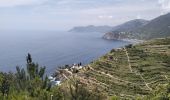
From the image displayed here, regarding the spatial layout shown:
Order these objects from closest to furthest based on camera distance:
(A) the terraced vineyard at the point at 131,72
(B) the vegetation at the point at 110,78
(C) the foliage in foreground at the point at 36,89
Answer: (C) the foliage in foreground at the point at 36,89
(B) the vegetation at the point at 110,78
(A) the terraced vineyard at the point at 131,72

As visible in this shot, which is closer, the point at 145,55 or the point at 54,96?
the point at 54,96

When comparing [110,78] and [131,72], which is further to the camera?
[131,72]

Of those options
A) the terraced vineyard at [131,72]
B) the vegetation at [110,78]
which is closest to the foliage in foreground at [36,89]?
the vegetation at [110,78]

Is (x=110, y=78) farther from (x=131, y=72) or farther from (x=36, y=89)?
(x=36, y=89)

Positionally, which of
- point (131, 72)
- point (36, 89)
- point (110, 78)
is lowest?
point (110, 78)

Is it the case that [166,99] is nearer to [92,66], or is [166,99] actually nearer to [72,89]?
[72,89]

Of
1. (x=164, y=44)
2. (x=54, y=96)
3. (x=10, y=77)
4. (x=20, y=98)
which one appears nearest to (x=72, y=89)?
(x=54, y=96)

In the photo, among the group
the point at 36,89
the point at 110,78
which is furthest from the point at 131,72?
the point at 36,89

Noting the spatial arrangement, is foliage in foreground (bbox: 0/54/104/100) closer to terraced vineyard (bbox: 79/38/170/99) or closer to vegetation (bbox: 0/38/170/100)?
vegetation (bbox: 0/38/170/100)

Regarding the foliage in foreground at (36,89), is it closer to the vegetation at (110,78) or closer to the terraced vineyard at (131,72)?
the vegetation at (110,78)
